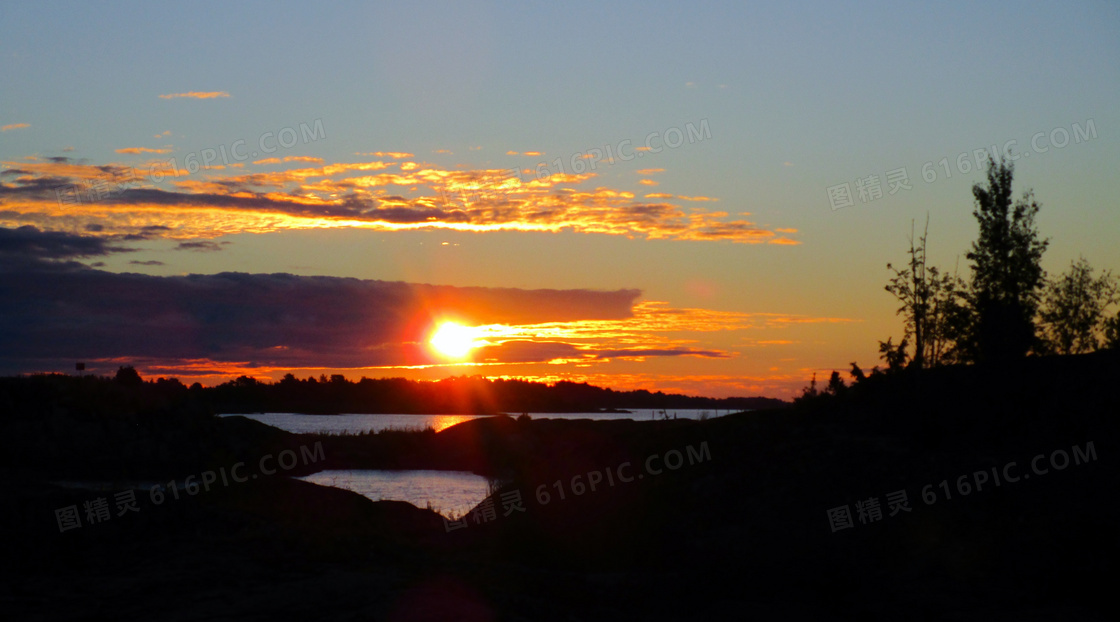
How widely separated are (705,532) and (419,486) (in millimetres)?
39885

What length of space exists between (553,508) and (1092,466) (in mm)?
12579

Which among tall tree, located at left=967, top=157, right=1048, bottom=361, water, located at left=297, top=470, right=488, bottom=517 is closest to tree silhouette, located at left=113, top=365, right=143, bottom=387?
water, located at left=297, top=470, right=488, bottom=517

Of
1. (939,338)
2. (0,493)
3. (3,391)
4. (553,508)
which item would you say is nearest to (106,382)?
(3,391)

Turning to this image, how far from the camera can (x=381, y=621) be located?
11.8 metres

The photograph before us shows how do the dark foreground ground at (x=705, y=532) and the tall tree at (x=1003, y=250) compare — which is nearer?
the dark foreground ground at (x=705, y=532)

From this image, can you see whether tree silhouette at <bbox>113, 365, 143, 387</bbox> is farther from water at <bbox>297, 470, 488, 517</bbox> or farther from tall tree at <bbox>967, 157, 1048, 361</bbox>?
tall tree at <bbox>967, 157, 1048, 361</bbox>

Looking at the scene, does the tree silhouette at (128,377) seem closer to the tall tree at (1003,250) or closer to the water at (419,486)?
the water at (419,486)

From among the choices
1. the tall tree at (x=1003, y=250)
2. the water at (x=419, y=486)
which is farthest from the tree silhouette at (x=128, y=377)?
the tall tree at (x=1003, y=250)

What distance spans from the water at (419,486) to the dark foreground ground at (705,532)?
576 inches

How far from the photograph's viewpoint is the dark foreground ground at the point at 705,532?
13.3 metres

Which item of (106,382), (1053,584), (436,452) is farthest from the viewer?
(436,452)

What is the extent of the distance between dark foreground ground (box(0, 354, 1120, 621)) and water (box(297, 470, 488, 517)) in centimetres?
1464

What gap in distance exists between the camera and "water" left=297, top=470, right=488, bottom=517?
4362cm

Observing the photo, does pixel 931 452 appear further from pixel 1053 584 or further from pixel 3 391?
pixel 3 391
